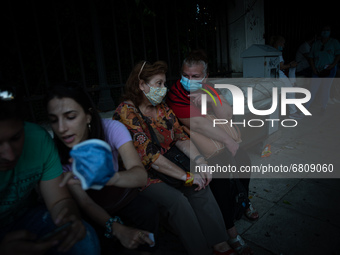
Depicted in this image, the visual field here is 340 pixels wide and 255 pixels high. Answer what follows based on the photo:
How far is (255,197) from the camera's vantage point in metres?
3.11

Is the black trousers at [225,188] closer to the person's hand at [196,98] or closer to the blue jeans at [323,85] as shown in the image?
the person's hand at [196,98]

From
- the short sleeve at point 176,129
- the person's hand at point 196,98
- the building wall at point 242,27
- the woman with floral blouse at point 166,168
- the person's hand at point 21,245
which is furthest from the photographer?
the building wall at point 242,27

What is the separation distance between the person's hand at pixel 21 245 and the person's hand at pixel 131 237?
1.58 feet

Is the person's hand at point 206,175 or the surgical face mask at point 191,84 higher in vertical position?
the surgical face mask at point 191,84

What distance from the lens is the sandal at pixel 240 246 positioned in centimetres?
221

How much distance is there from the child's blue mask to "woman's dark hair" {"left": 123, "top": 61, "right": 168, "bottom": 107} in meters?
1.25

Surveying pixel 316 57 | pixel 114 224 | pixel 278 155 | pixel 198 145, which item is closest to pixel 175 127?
pixel 198 145

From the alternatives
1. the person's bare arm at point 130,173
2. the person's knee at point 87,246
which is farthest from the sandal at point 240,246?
the person's knee at point 87,246

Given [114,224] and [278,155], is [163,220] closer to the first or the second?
[114,224]

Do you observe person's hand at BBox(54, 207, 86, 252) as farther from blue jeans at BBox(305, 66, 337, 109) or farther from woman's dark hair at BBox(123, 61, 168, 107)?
blue jeans at BBox(305, 66, 337, 109)

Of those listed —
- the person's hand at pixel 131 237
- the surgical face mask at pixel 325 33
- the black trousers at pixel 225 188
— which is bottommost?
the black trousers at pixel 225 188

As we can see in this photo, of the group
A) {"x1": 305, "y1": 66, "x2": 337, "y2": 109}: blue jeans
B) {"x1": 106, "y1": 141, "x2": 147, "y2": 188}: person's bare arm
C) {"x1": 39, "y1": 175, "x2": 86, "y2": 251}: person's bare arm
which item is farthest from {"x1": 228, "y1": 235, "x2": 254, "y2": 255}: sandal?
{"x1": 305, "y1": 66, "x2": 337, "y2": 109}: blue jeans

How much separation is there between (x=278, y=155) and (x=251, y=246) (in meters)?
2.24

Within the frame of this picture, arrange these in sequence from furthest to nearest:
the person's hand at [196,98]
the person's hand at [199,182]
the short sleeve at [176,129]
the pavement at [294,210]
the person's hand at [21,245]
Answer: the person's hand at [196,98] → the short sleeve at [176,129] → the pavement at [294,210] → the person's hand at [199,182] → the person's hand at [21,245]
